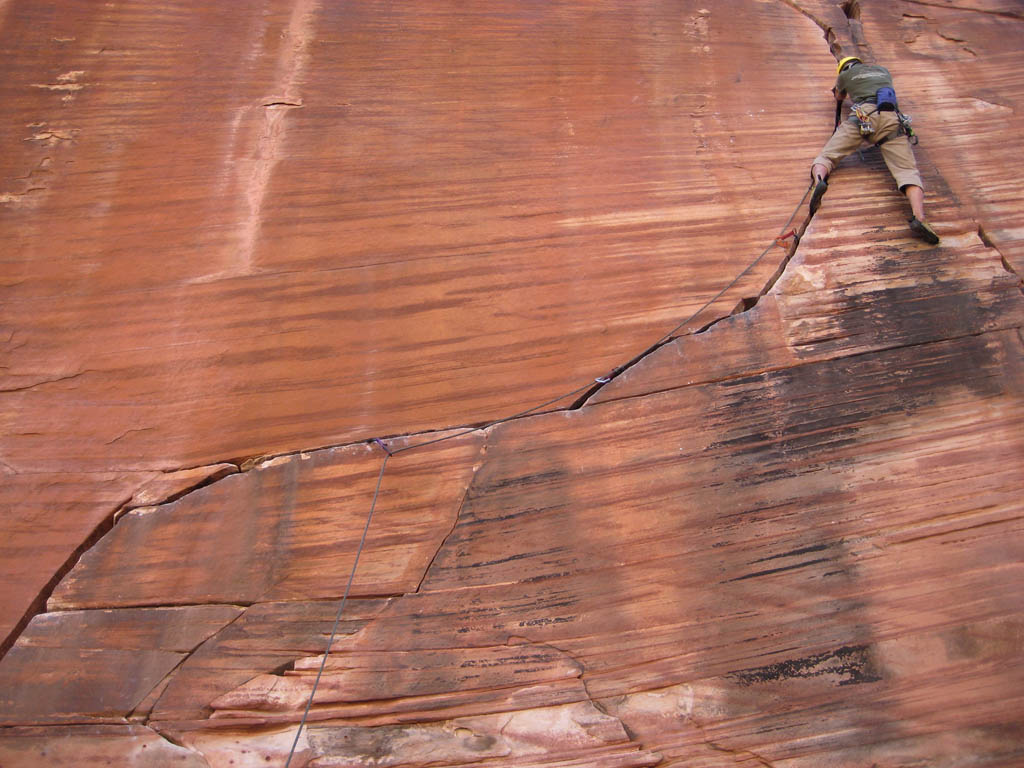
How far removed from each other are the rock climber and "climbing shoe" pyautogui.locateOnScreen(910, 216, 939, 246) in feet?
0.08

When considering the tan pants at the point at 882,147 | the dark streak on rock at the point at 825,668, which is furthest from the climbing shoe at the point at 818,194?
the dark streak on rock at the point at 825,668

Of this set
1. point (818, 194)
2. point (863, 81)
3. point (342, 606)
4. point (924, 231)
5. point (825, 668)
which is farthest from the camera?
point (863, 81)

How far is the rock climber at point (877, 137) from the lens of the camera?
12.1 ft

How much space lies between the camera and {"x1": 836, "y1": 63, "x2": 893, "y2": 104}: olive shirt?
3.95 meters

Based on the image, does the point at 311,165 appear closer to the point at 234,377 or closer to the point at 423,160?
the point at 423,160

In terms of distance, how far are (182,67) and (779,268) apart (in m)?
3.72

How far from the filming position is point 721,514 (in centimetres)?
290

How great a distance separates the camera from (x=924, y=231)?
3.50m

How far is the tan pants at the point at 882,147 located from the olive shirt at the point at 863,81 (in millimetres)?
192

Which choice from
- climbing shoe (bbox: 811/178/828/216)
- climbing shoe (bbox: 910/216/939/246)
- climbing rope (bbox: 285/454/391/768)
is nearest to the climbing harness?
climbing shoe (bbox: 811/178/828/216)

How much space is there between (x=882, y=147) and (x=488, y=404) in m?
2.72

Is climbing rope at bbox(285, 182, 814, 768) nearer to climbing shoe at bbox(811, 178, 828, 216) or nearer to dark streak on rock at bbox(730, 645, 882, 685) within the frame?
climbing shoe at bbox(811, 178, 828, 216)

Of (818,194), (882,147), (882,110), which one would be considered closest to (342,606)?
(818,194)

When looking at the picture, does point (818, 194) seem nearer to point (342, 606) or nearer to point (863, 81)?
point (863, 81)
